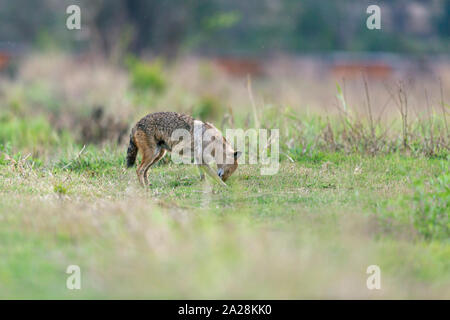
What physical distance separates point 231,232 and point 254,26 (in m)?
37.2

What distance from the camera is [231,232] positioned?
17.0ft

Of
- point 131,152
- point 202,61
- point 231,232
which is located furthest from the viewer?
point 202,61

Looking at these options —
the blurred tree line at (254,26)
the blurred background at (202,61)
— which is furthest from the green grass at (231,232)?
the blurred tree line at (254,26)

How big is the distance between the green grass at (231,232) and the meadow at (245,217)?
1cm

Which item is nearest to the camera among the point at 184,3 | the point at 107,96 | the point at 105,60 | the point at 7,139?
the point at 7,139

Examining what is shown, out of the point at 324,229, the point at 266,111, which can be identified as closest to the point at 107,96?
the point at 266,111

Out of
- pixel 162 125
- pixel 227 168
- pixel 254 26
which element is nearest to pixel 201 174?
pixel 227 168

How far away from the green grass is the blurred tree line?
20141 millimetres

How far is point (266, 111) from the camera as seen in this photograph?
11.3 meters

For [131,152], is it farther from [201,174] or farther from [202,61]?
[202,61]

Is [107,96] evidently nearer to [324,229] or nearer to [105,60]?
[105,60]

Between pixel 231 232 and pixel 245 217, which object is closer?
pixel 231 232

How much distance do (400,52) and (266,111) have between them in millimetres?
28369

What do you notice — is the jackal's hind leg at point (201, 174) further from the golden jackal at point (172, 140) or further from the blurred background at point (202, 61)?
the blurred background at point (202, 61)
